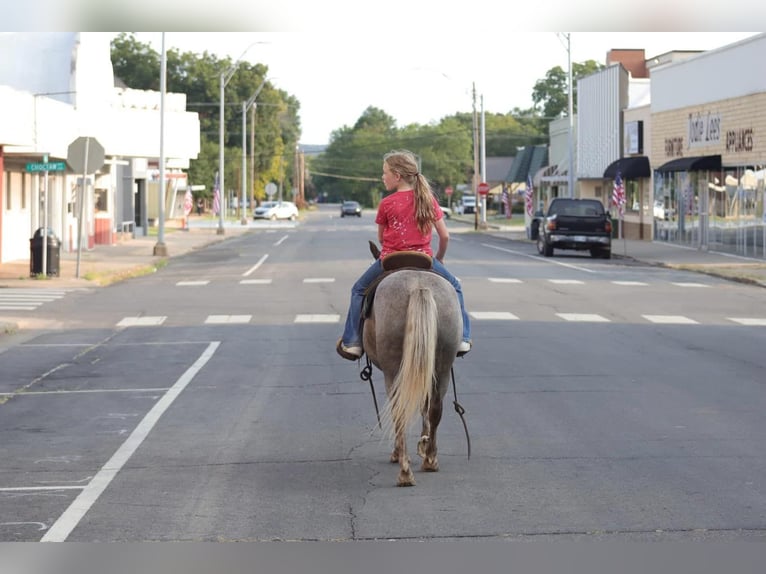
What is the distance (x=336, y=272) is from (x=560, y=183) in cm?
4855

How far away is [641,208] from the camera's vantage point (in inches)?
2345

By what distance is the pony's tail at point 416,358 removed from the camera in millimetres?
8961

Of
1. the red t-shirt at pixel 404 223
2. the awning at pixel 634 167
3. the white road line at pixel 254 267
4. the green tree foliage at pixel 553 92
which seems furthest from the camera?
the green tree foliage at pixel 553 92

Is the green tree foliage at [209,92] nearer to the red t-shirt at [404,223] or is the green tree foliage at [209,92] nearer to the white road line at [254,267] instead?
the white road line at [254,267]

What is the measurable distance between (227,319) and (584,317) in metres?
5.91

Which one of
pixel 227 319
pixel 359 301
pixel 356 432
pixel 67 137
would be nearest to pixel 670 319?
pixel 227 319

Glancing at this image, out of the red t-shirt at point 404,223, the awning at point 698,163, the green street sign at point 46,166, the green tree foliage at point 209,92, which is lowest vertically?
the red t-shirt at point 404,223

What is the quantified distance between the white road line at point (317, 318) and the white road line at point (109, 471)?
666cm

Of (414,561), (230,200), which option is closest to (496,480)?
(414,561)

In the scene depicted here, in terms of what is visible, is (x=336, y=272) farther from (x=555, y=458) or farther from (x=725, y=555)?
(x=725, y=555)

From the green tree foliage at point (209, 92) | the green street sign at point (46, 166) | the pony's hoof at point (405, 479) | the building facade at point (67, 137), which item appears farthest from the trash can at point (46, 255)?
the green tree foliage at point (209, 92)

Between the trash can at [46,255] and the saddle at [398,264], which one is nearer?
the saddle at [398,264]

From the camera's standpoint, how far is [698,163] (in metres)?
47.2

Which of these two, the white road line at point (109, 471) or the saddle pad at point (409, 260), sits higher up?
the saddle pad at point (409, 260)
